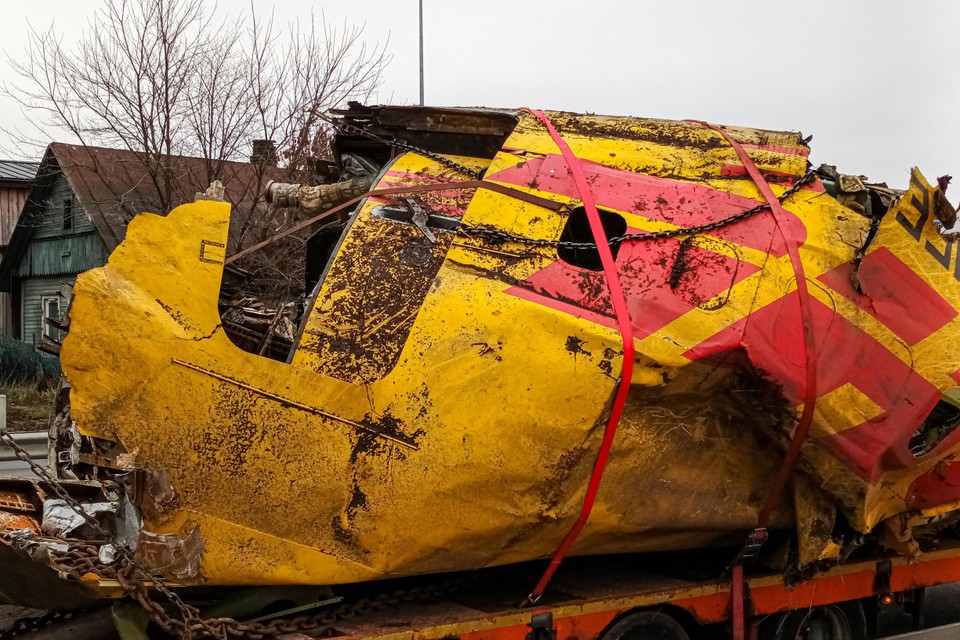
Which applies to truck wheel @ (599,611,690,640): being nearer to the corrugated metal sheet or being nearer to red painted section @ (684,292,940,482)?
red painted section @ (684,292,940,482)

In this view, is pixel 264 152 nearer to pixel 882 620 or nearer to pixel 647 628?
pixel 882 620

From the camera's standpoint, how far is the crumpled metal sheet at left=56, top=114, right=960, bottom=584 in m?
3.60

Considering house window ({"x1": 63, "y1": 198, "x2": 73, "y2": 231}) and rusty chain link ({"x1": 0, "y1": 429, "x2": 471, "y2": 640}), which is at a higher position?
house window ({"x1": 63, "y1": 198, "x2": 73, "y2": 231})

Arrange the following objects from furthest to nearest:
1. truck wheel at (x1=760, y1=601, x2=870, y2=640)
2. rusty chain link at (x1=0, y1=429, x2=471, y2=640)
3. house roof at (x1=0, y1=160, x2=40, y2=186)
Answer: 1. house roof at (x1=0, y1=160, x2=40, y2=186)
2. truck wheel at (x1=760, y1=601, x2=870, y2=640)
3. rusty chain link at (x1=0, y1=429, x2=471, y2=640)

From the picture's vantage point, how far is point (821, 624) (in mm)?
5500

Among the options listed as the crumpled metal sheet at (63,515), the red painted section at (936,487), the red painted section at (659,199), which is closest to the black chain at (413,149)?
the red painted section at (659,199)

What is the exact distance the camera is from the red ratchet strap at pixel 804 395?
13.3 ft

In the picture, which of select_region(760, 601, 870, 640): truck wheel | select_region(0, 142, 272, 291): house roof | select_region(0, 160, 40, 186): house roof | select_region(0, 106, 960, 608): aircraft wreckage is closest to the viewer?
select_region(0, 106, 960, 608): aircraft wreckage

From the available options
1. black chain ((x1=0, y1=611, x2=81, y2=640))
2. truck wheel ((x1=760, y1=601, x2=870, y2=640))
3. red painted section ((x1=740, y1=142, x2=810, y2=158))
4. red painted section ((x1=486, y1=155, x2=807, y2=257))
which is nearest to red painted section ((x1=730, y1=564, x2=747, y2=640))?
truck wheel ((x1=760, y1=601, x2=870, y2=640))

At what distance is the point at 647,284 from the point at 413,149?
56.3 inches

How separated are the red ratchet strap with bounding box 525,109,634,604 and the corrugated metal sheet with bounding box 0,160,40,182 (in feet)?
91.6

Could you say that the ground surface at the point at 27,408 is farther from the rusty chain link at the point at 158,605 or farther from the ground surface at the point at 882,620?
the rusty chain link at the point at 158,605

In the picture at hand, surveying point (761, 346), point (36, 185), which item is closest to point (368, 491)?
point (761, 346)

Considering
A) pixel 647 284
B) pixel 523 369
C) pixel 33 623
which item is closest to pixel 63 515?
pixel 33 623
